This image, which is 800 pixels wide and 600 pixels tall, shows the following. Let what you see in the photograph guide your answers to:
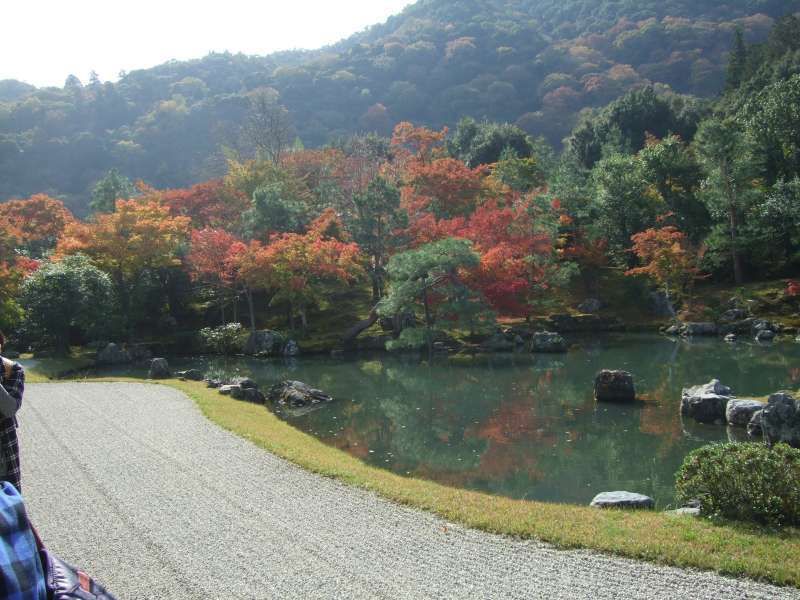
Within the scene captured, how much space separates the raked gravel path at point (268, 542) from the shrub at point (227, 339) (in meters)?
19.6

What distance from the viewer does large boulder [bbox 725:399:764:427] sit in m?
13.7

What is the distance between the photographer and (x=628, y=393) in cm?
1720

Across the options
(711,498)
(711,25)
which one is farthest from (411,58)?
(711,498)

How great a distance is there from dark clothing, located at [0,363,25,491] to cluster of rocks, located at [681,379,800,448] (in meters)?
12.0

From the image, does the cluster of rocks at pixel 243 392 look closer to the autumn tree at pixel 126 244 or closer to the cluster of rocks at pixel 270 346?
the cluster of rocks at pixel 270 346

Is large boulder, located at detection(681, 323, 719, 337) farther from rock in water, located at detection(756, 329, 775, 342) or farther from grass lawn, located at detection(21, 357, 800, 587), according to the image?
grass lawn, located at detection(21, 357, 800, 587)

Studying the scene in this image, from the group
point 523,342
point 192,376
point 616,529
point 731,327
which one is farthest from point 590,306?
point 616,529

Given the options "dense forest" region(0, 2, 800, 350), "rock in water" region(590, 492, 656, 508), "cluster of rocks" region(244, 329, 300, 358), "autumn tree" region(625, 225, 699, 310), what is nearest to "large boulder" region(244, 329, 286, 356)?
→ "cluster of rocks" region(244, 329, 300, 358)

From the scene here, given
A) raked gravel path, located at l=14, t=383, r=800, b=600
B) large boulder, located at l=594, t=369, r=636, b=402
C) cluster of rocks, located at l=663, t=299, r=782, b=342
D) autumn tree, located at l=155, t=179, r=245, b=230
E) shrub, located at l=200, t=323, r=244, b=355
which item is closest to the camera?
raked gravel path, located at l=14, t=383, r=800, b=600

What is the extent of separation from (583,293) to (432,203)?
33.0 feet

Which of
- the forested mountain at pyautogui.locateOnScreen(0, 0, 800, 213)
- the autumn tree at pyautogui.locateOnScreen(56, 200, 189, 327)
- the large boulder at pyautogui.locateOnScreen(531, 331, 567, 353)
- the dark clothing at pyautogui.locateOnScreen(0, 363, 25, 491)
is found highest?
the forested mountain at pyautogui.locateOnScreen(0, 0, 800, 213)

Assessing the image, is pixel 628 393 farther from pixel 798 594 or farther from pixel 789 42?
pixel 789 42

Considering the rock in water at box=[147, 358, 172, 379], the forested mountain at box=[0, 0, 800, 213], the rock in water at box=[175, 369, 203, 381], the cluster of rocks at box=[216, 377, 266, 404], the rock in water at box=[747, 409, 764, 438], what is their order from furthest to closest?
the forested mountain at box=[0, 0, 800, 213], the rock in water at box=[147, 358, 172, 379], the rock in water at box=[175, 369, 203, 381], the cluster of rocks at box=[216, 377, 266, 404], the rock in water at box=[747, 409, 764, 438]

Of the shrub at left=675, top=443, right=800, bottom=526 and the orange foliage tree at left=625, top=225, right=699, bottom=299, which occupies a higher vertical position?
the orange foliage tree at left=625, top=225, right=699, bottom=299
